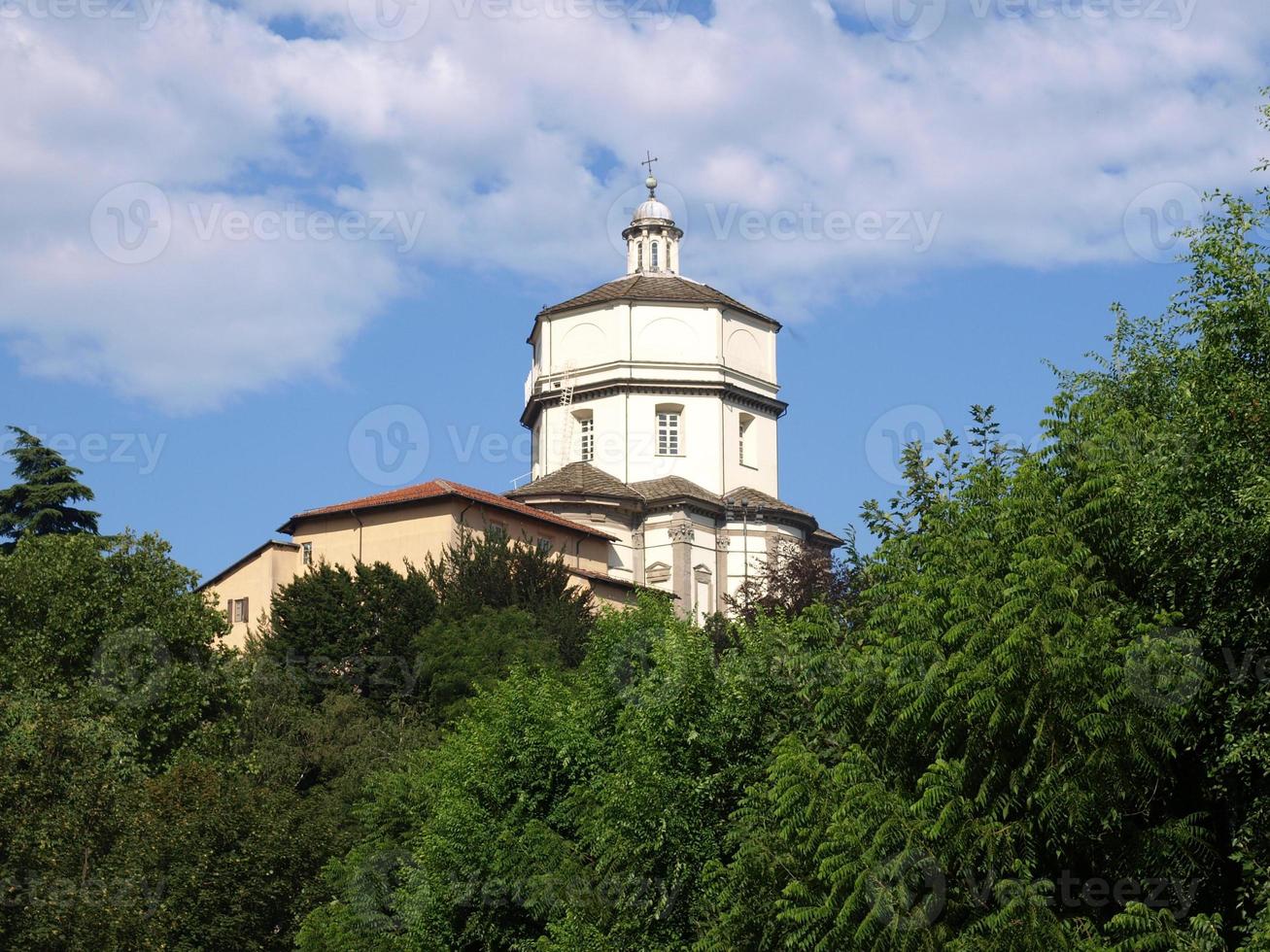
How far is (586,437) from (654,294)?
22.7 feet

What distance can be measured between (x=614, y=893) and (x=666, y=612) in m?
5.82

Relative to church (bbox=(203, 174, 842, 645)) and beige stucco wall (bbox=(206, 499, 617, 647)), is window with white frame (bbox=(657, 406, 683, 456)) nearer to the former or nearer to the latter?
church (bbox=(203, 174, 842, 645))

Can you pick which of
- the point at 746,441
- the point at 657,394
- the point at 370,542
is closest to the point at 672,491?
the point at 657,394

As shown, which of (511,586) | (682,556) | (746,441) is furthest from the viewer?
(746,441)

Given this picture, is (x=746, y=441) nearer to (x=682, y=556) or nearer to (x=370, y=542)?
(x=682, y=556)

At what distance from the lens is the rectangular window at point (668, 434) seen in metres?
79.0

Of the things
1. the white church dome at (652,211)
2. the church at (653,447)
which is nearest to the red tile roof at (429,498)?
the church at (653,447)

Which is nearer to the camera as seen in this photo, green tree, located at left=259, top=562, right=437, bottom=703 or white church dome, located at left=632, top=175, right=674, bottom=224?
green tree, located at left=259, top=562, right=437, bottom=703

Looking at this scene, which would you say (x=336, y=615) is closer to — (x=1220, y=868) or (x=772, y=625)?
(x=772, y=625)

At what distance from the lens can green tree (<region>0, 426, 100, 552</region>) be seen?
220 feet

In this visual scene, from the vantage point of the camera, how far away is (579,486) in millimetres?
75875

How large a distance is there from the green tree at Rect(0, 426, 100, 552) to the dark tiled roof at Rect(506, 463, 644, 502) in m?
17.1

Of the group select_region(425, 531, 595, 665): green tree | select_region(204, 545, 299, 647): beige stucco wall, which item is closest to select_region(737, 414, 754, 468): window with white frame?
select_region(425, 531, 595, 665): green tree

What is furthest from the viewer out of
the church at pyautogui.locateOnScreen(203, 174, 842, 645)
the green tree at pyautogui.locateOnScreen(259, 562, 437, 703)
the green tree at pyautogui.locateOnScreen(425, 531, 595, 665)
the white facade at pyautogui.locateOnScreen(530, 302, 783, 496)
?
the white facade at pyautogui.locateOnScreen(530, 302, 783, 496)
